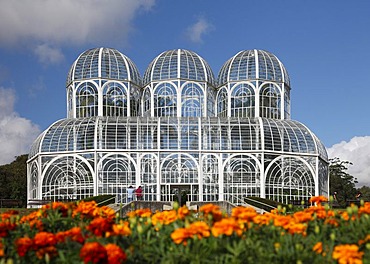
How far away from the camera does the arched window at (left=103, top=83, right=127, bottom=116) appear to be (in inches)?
1841

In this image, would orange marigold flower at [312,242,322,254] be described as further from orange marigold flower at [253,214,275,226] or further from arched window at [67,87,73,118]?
arched window at [67,87,73,118]

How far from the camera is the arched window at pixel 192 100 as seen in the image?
47.0 meters

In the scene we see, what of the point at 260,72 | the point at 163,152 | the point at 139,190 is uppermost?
the point at 260,72

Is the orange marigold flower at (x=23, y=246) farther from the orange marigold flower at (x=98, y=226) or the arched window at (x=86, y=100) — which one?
the arched window at (x=86, y=100)

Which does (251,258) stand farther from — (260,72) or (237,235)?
(260,72)

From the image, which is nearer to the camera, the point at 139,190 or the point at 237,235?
the point at 237,235

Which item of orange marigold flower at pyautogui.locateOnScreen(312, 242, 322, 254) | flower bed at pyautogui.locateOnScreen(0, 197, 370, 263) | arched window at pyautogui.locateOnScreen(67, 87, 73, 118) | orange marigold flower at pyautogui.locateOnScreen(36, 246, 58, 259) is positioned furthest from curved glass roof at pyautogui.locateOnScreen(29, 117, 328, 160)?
orange marigold flower at pyautogui.locateOnScreen(312, 242, 322, 254)

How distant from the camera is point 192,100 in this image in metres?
47.5

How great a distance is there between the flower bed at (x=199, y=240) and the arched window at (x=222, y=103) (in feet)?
134

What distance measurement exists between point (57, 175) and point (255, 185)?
14295mm

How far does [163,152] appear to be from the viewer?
39.6 m

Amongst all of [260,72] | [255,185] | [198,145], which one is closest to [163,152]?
[198,145]

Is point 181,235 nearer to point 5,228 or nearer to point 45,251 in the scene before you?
point 45,251

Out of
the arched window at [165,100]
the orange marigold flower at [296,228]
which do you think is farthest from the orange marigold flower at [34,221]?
the arched window at [165,100]
